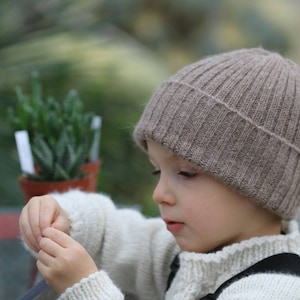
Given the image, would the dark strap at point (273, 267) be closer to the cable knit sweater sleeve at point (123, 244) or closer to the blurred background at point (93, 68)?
the cable knit sweater sleeve at point (123, 244)

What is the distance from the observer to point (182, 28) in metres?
3.33

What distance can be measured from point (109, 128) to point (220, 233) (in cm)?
151

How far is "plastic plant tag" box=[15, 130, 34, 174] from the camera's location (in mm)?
1229

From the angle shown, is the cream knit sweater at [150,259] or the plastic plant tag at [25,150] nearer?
the cream knit sweater at [150,259]

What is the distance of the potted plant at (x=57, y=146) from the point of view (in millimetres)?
1275

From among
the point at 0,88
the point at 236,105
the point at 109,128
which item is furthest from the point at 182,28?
the point at 236,105

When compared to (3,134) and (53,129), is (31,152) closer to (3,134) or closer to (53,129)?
(53,129)

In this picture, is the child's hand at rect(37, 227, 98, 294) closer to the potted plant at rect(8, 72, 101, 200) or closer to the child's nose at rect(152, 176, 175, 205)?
the child's nose at rect(152, 176, 175, 205)

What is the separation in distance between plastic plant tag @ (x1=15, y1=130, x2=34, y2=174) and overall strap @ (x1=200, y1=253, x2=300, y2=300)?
500 millimetres

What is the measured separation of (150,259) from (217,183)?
276 millimetres

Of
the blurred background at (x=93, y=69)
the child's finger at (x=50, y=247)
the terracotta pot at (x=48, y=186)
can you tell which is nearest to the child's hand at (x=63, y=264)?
the child's finger at (x=50, y=247)

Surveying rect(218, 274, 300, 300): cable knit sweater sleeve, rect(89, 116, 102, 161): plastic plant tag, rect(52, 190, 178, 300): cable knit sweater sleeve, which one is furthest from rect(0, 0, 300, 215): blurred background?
rect(218, 274, 300, 300): cable knit sweater sleeve

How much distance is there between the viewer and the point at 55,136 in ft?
4.40

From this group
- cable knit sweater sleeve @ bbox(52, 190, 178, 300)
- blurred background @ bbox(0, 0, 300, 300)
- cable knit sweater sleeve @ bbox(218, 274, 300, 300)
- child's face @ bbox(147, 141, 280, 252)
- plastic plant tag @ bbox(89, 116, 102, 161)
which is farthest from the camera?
blurred background @ bbox(0, 0, 300, 300)
